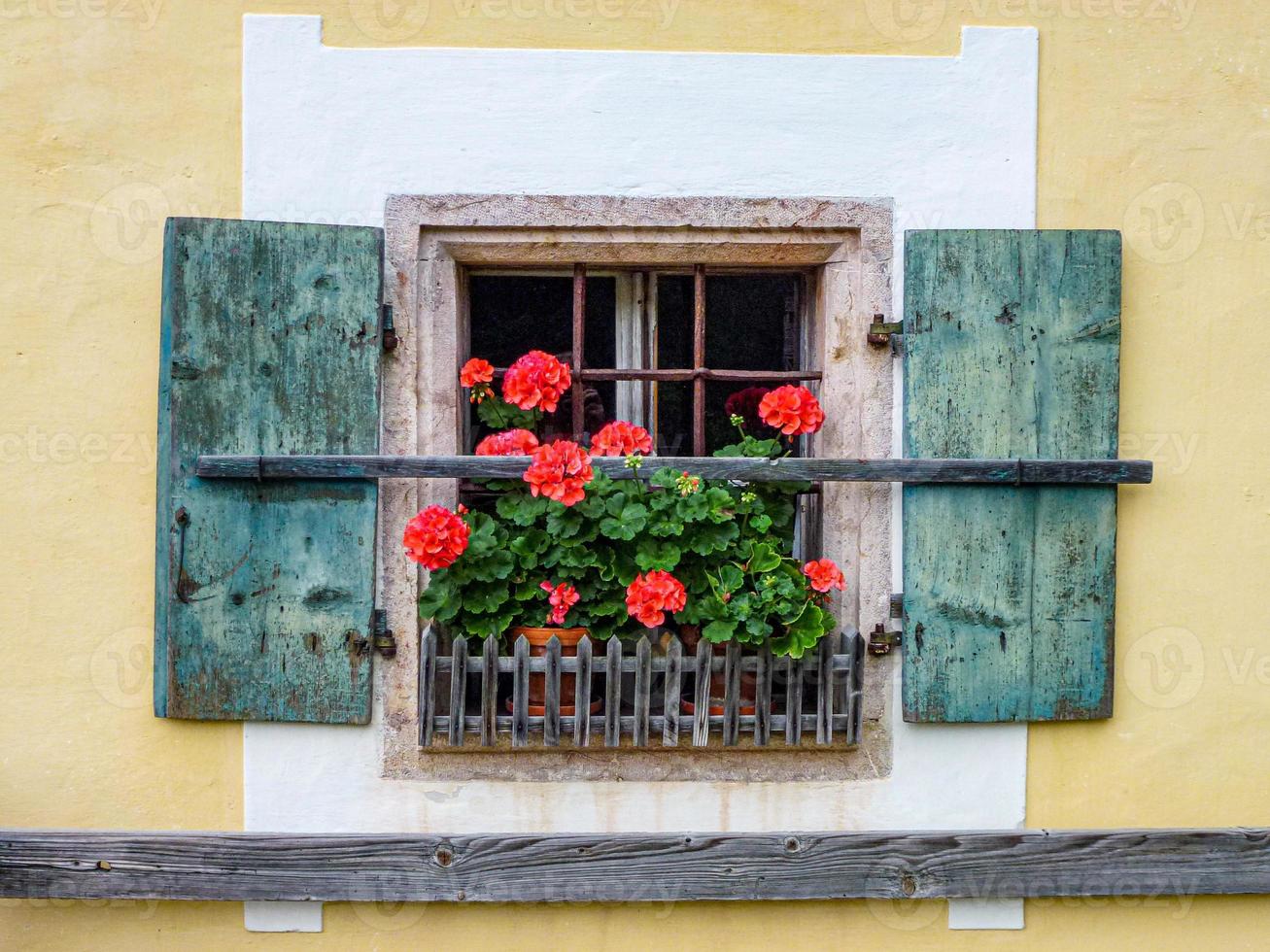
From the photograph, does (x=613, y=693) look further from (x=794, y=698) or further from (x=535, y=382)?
(x=535, y=382)

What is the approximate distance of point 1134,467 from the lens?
8.87 feet

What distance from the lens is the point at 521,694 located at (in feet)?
8.50

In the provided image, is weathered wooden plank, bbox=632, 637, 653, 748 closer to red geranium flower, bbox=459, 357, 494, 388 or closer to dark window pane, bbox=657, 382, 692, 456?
dark window pane, bbox=657, 382, 692, 456

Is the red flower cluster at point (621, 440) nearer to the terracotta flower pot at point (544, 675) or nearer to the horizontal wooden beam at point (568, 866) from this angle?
the terracotta flower pot at point (544, 675)

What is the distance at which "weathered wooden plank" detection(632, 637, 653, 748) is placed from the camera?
101 inches

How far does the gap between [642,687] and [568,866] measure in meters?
0.54

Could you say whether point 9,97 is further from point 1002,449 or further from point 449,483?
point 1002,449

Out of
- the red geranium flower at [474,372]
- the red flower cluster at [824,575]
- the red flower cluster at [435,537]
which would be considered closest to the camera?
the red flower cluster at [435,537]

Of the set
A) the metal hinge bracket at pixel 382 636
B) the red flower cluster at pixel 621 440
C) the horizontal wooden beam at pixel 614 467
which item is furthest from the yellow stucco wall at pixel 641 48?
the red flower cluster at pixel 621 440

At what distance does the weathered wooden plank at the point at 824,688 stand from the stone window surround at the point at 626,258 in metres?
0.14

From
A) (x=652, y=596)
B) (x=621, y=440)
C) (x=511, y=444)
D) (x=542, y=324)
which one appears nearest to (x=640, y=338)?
(x=542, y=324)

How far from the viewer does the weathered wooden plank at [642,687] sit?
101 inches

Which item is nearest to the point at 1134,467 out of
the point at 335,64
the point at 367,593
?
the point at 367,593

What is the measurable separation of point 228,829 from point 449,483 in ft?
3.60
